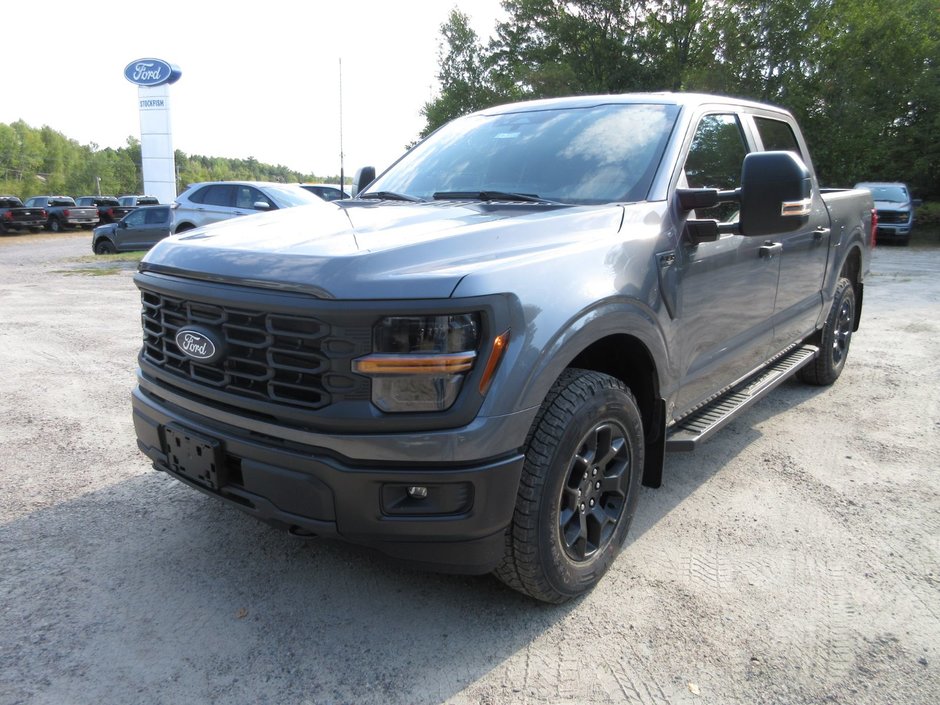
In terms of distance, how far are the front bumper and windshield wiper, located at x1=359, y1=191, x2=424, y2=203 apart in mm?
1546

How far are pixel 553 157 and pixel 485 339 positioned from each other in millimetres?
1497

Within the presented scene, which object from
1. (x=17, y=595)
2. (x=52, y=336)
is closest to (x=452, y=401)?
(x=17, y=595)

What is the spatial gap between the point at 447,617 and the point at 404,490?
28.0 inches

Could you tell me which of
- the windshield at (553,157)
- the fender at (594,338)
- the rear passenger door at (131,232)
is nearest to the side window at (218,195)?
the rear passenger door at (131,232)

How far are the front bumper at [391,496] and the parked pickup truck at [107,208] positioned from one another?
34.6m

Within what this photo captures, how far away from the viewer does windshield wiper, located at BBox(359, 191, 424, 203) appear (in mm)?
3398

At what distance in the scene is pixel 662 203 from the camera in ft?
9.61

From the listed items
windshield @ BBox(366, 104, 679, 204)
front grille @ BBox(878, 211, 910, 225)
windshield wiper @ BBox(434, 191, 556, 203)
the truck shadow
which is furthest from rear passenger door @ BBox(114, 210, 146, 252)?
front grille @ BBox(878, 211, 910, 225)

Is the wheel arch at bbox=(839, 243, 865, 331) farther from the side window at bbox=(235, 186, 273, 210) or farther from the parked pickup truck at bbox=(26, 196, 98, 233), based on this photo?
the parked pickup truck at bbox=(26, 196, 98, 233)

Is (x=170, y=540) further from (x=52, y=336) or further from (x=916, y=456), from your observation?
(x=52, y=336)

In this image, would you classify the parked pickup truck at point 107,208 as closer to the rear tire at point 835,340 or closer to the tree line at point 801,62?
the tree line at point 801,62

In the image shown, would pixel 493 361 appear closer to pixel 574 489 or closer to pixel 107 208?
pixel 574 489

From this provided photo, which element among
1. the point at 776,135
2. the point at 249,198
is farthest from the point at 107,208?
the point at 776,135

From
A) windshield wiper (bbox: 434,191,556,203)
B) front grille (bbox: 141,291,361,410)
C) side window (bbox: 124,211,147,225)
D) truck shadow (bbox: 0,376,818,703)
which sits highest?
windshield wiper (bbox: 434,191,556,203)
